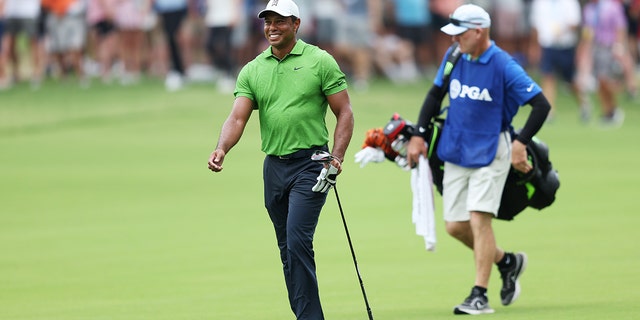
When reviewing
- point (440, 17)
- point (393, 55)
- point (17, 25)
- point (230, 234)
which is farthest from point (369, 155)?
point (393, 55)

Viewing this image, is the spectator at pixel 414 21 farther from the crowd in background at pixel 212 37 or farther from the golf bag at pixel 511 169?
the golf bag at pixel 511 169

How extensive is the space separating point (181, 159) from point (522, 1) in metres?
14.1

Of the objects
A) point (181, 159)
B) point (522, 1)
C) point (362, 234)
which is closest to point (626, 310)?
point (362, 234)

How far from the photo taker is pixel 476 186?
36.0ft

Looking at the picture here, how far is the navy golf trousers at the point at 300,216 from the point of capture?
941 centimetres

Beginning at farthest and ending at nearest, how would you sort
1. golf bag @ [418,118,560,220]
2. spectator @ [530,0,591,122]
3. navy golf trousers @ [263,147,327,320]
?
spectator @ [530,0,591,122] → golf bag @ [418,118,560,220] → navy golf trousers @ [263,147,327,320]

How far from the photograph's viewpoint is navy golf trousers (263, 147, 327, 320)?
941 centimetres

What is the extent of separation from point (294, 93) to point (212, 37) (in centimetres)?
2255

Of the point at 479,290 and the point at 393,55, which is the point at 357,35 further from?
the point at 479,290

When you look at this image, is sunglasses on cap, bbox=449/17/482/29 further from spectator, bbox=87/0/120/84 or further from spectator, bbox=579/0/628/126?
spectator, bbox=87/0/120/84

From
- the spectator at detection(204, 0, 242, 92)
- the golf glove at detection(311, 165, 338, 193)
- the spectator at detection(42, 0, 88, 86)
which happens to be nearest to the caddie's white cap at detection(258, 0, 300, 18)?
the golf glove at detection(311, 165, 338, 193)

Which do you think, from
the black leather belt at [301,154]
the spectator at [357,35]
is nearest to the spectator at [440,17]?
the spectator at [357,35]

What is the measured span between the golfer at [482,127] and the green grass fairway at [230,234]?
1.96ft

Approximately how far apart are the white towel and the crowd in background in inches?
722
